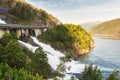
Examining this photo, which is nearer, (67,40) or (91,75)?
(91,75)

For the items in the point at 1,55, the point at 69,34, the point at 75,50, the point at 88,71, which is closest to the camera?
the point at 88,71

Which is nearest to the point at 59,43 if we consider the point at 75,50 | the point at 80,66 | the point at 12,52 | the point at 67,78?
the point at 75,50

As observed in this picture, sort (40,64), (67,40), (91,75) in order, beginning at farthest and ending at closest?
(67,40) < (40,64) < (91,75)

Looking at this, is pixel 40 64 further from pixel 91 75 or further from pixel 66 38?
pixel 66 38

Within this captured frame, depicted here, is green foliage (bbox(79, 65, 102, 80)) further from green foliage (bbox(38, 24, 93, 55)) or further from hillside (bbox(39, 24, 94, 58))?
green foliage (bbox(38, 24, 93, 55))

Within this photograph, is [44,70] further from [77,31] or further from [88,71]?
[77,31]

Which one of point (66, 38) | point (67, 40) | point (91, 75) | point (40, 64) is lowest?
point (91, 75)

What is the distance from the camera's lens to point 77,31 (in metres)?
188

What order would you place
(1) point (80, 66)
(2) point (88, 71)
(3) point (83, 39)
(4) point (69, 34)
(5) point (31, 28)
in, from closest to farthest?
1. (2) point (88, 71)
2. (1) point (80, 66)
3. (5) point (31, 28)
4. (4) point (69, 34)
5. (3) point (83, 39)

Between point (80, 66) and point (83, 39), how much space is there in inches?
2702

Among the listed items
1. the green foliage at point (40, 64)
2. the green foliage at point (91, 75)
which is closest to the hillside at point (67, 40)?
the green foliage at point (40, 64)

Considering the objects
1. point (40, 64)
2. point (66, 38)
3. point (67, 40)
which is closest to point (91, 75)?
point (40, 64)

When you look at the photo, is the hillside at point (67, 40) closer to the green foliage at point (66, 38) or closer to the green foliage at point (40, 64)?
the green foliage at point (66, 38)

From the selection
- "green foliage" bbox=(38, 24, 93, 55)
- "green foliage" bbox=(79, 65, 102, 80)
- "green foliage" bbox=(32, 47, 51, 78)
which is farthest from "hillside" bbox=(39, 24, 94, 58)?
"green foliage" bbox=(79, 65, 102, 80)
